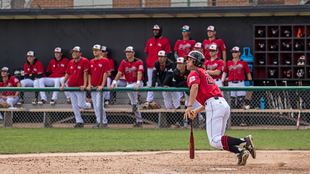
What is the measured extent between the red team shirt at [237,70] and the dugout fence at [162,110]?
0.75 m

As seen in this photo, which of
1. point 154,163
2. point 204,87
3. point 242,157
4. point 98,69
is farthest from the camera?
point 98,69

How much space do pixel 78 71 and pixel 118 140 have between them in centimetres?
347

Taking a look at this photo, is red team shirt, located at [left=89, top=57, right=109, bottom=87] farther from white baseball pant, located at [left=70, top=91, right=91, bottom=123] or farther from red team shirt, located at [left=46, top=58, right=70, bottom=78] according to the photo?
red team shirt, located at [left=46, top=58, right=70, bottom=78]

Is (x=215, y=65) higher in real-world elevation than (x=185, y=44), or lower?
lower

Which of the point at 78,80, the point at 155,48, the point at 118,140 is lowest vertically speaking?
the point at 118,140

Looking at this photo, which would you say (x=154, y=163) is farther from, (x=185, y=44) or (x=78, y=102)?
(x=185, y=44)

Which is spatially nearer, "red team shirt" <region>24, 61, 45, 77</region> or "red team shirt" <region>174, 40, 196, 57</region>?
"red team shirt" <region>174, 40, 196, 57</region>

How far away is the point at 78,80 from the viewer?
35.3 feet

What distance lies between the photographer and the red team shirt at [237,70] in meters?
10.9

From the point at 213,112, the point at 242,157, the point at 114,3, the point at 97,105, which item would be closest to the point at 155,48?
the point at 97,105

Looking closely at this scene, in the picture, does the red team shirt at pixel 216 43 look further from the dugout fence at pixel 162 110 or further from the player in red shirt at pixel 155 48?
the dugout fence at pixel 162 110

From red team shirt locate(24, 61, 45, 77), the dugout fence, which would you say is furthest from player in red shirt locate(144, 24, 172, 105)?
red team shirt locate(24, 61, 45, 77)

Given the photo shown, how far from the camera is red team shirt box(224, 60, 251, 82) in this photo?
10.9 metres

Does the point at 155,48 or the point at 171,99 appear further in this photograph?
the point at 155,48
